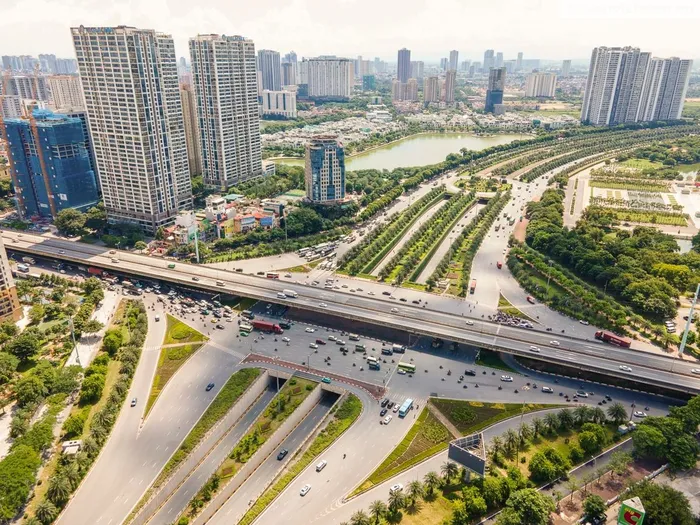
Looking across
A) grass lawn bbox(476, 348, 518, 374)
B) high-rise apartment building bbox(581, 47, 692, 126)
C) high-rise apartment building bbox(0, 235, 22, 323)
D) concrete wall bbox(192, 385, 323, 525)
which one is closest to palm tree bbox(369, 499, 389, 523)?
concrete wall bbox(192, 385, 323, 525)

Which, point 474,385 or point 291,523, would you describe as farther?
point 474,385

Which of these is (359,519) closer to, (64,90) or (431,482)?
(431,482)

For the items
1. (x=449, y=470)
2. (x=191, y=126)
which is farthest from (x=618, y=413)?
(x=191, y=126)

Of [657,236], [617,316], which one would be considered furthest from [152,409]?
[657,236]

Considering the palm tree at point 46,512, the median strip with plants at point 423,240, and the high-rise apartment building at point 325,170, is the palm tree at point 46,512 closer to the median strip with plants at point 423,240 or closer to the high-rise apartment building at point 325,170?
the median strip with plants at point 423,240

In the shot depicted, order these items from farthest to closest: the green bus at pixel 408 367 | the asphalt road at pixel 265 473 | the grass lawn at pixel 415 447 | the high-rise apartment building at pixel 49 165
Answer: the high-rise apartment building at pixel 49 165
the green bus at pixel 408 367
the grass lawn at pixel 415 447
the asphalt road at pixel 265 473

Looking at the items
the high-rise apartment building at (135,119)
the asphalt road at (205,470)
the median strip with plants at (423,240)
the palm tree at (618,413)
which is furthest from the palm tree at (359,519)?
the high-rise apartment building at (135,119)

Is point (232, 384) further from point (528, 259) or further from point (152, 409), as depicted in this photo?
point (528, 259)
